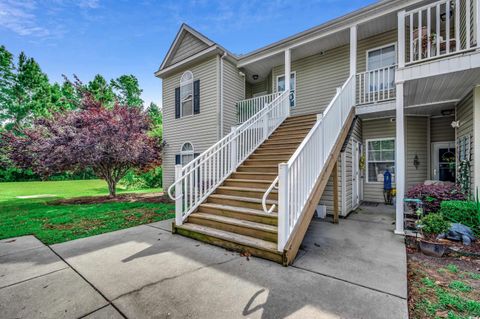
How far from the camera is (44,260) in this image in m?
3.28

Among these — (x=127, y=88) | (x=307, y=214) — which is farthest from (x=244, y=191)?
(x=127, y=88)

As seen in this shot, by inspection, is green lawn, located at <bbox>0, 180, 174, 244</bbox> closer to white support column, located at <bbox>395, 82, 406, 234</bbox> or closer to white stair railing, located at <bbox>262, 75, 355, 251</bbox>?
white stair railing, located at <bbox>262, 75, 355, 251</bbox>

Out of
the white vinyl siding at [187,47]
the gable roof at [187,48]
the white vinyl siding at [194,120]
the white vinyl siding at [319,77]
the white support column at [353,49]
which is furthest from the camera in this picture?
the white vinyl siding at [187,47]

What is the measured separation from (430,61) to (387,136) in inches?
148

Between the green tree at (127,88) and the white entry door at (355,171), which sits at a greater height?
the green tree at (127,88)

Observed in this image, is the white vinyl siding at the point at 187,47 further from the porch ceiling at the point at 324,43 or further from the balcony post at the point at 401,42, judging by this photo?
the balcony post at the point at 401,42

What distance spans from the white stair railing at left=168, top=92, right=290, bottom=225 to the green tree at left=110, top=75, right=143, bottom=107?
3066 cm

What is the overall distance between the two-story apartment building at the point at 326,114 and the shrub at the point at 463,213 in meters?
0.81

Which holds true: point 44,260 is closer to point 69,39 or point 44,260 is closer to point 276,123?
point 276,123

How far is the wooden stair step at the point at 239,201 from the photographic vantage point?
423 cm

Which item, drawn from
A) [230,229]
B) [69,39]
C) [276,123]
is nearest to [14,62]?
[69,39]

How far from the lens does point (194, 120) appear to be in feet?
31.6

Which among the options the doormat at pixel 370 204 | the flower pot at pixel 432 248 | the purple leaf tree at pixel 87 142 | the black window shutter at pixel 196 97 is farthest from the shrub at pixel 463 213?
the purple leaf tree at pixel 87 142

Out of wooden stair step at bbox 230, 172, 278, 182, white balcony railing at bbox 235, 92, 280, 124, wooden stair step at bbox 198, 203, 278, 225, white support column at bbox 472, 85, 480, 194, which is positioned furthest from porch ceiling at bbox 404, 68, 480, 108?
white balcony railing at bbox 235, 92, 280, 124
